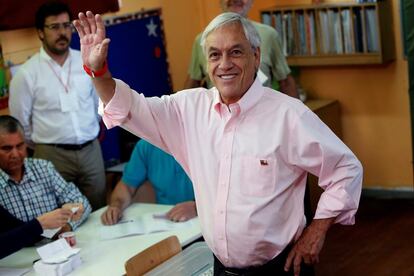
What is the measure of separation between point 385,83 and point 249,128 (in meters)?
3.86

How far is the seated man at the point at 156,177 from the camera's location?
175 inches

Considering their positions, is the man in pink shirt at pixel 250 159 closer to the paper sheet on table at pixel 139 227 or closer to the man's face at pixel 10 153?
the paper sheet on table at pixel 139 227

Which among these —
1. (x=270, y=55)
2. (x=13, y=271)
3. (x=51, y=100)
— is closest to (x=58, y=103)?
(x=51, y=100)

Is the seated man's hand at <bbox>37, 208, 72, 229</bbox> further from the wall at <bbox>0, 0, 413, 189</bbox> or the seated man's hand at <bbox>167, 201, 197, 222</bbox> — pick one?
the wall at <bbox>0, 0, 413, 189</bbox>

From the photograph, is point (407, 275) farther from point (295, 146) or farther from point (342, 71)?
point (295, 146)

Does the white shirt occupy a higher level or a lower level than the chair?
higher

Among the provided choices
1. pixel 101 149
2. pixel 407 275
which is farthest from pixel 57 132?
pixel 407 275

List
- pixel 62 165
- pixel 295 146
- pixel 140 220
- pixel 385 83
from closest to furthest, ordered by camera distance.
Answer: pixel 295 146 → pixel 140 220 → pixel 62 165 → pixel 385 83

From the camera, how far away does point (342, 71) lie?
6.48 m

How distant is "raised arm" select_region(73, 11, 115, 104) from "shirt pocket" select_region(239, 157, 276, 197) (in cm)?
51

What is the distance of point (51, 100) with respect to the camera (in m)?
5.06

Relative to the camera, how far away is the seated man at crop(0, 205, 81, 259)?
3576 millimetres

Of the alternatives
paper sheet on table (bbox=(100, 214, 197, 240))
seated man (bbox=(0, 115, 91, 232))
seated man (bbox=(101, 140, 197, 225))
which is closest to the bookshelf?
seated man (bbox=(101, 140, 197, 225))

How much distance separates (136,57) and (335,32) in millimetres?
1556
